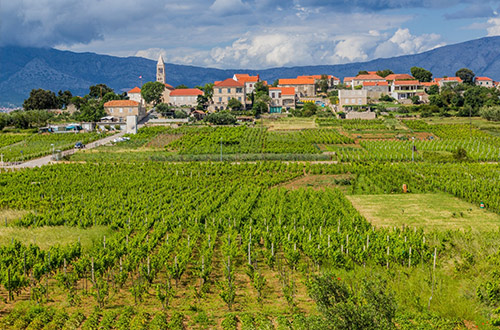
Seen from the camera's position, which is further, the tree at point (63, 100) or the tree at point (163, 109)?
the tree at point (63, 100)

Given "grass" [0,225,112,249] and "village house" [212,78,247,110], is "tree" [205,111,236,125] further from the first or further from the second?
"grass" [0,225,112,249]

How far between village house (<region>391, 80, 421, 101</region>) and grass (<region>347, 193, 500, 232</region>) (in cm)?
Answer: 7594

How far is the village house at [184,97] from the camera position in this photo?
337ft

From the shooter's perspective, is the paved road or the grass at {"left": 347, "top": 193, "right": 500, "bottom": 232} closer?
the grass at {"left": 347, "top": 193, "right": 500, "bottom": 232}

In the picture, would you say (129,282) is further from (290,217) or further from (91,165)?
(91,165)

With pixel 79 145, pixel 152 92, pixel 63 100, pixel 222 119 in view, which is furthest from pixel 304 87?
pixel 79 145

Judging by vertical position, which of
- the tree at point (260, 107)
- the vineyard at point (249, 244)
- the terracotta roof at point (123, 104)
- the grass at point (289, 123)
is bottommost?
the vineyard at point (249, 244)

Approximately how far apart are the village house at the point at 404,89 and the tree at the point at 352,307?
3850 inches

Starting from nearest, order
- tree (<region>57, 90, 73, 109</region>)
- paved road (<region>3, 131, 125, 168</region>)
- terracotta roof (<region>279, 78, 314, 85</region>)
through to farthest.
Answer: paved road (<region>3, 131, 125, 168</region>)
tree (<region>57, 90, 73, 109</region>)
terracotta roof (<region>279, 78, 314, 85</region>)

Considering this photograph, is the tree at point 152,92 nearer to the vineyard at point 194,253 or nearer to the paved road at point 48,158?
the paved road at point 48,158

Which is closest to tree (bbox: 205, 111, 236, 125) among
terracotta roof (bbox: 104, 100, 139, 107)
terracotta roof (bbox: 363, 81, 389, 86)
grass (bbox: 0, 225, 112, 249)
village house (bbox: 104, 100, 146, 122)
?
village house (bbox: 104, 100, 146, 122)

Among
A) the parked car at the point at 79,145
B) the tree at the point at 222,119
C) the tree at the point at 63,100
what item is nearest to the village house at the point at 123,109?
the tree at the point at 222,119

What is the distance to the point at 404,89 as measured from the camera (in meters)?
108

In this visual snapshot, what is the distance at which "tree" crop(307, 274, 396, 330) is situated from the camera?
10297 millimetres
